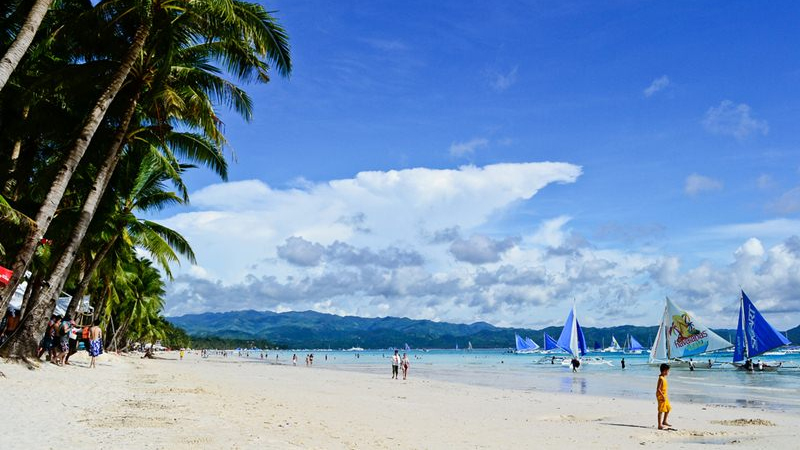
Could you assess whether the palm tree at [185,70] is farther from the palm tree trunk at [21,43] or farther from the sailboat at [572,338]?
the sailboat at [572,338]

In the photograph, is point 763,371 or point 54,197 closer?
point 54,197

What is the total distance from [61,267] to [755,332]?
2180 inches

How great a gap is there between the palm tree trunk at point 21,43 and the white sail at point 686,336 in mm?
55234

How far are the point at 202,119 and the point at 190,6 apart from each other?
3.35 metres

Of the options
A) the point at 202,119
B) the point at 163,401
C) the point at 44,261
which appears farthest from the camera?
the point at 44,261

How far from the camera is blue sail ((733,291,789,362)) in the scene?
4988 cm

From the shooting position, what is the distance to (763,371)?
55594 millimetres

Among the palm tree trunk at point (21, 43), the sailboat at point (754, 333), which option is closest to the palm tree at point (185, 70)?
the palm tree trunk at point (21, 43)

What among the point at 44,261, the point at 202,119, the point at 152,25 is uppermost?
the point at 152,25

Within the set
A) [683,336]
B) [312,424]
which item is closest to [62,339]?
[312,424]

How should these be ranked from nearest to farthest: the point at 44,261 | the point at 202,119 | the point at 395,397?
the point at 202,119 < the point at 395,397 < the point at 44,261

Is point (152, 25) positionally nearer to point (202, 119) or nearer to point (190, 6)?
point (190, 6)

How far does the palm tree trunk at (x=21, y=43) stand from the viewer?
33.8ft

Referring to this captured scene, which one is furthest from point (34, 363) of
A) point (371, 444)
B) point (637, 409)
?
point (637, 409)
